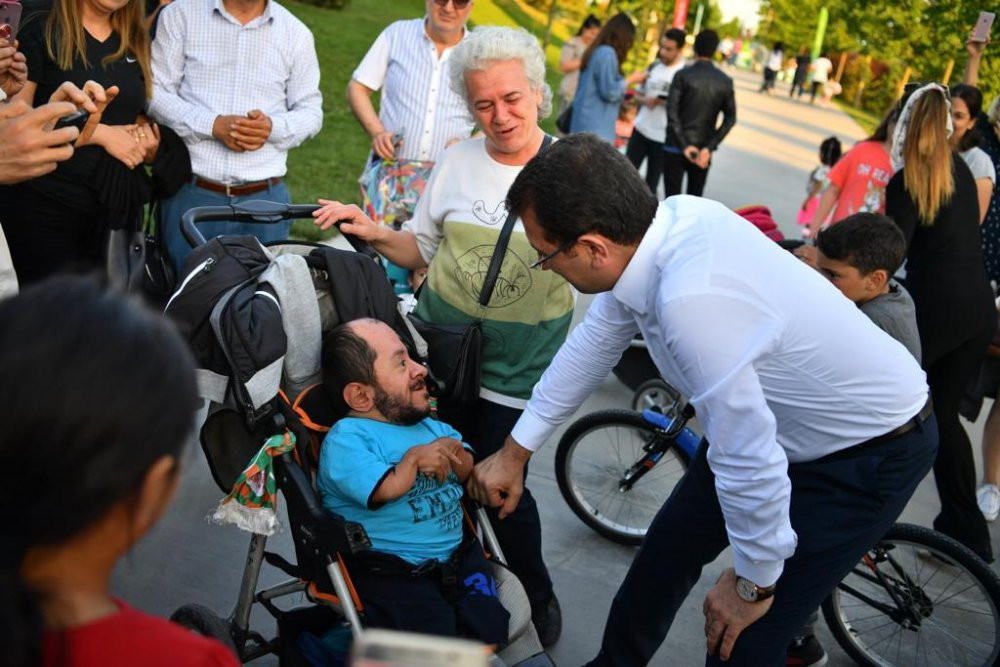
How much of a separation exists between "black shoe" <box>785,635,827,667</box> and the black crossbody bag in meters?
1.63

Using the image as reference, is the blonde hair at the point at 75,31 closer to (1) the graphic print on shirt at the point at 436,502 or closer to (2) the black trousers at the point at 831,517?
(1) the graphic print on shirt at the point at 436,502

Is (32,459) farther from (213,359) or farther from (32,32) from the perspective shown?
(32,32)

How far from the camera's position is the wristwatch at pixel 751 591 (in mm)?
2348

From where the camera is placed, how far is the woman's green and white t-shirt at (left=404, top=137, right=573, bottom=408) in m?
3.15

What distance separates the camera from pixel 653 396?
18.9ft

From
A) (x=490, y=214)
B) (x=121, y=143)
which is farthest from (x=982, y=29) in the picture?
(x=121, y=143)

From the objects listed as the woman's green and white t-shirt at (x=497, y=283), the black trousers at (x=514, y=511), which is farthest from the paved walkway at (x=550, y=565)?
the woman's green and white t-shirt at (x=497, y=283)

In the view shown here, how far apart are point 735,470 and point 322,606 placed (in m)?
1.34

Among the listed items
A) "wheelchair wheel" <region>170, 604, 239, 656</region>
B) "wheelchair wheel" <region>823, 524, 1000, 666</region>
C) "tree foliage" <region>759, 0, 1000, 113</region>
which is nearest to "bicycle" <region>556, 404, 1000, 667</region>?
"wheelchair wheel" <region>823, 524, 1000, 666</region>

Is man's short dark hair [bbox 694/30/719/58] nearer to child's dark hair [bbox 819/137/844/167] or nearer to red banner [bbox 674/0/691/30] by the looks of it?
child's dark hair [bbox 819/137/844/167]

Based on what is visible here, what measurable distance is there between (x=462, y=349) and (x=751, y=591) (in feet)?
3.80

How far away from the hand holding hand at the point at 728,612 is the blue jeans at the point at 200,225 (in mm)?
2577

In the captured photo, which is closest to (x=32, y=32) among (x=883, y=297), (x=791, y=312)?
(x=791, y=312)

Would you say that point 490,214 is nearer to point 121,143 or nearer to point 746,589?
point 746,589
